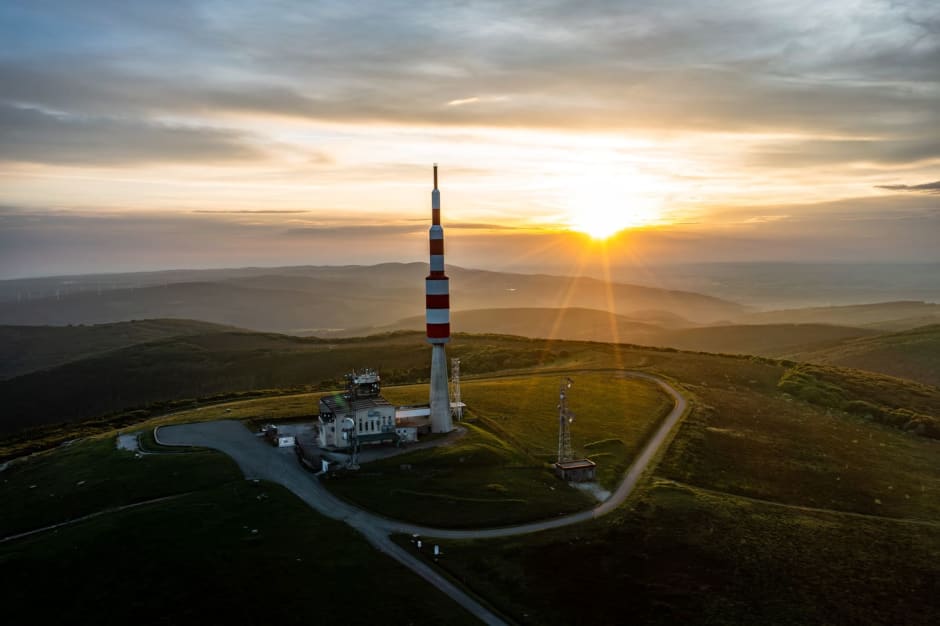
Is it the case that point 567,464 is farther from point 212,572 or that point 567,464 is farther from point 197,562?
point 197,562

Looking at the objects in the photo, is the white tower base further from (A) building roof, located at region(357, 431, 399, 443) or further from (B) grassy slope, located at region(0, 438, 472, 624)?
(B) grassy slope, located at region(0, 438, 472, 624)

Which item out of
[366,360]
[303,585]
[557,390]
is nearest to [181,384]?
[366,360]

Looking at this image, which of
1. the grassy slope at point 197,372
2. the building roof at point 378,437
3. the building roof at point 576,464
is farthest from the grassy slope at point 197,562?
the grassy slope at point 197,372

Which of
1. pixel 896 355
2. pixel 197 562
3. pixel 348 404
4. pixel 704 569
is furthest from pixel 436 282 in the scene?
pixel 896 355

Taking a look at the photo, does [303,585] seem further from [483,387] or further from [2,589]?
[483,387]

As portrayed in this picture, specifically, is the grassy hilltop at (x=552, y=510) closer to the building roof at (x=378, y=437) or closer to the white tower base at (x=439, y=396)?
the white tower base at (x=439, y=396)

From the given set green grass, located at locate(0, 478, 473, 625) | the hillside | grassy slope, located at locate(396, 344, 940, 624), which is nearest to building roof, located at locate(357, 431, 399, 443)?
green grass, located at locate(0, 478, 473, 625)
